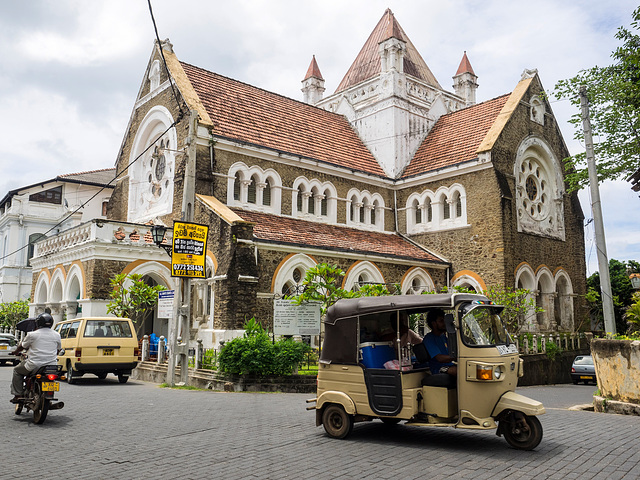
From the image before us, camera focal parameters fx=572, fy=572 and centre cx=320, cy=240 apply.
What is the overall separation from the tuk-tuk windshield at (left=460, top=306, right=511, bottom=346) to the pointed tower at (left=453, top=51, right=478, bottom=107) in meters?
29.3

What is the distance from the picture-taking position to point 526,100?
85.4 feet

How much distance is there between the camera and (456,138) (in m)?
26.9

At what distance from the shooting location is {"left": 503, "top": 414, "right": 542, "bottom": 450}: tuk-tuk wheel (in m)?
6.75

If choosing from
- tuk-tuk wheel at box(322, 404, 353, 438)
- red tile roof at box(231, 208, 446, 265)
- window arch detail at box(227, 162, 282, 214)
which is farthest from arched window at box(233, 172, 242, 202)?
tuk-tuk wheel at box(322, 404, 353, 438)

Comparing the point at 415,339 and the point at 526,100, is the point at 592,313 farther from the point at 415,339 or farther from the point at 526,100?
the point at 415,339

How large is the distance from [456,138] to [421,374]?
21.1 meters

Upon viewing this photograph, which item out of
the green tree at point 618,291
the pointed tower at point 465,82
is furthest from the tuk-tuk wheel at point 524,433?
the pointed tower at point 465,82

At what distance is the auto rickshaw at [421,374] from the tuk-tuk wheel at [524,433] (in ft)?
0.04

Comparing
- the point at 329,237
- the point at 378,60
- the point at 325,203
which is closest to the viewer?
the point at 329,237

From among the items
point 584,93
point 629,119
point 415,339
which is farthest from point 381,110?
point 415,339

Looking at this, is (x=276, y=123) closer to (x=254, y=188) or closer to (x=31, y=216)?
(x=254, y=188)

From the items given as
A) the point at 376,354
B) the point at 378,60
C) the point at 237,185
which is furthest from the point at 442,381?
the point at 378,60

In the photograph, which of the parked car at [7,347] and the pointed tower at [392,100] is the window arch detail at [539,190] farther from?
the parked car at [7,347]

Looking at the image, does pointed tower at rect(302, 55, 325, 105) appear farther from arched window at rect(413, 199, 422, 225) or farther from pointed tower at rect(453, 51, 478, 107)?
arched window at rect(413, 199, 422, 225)
